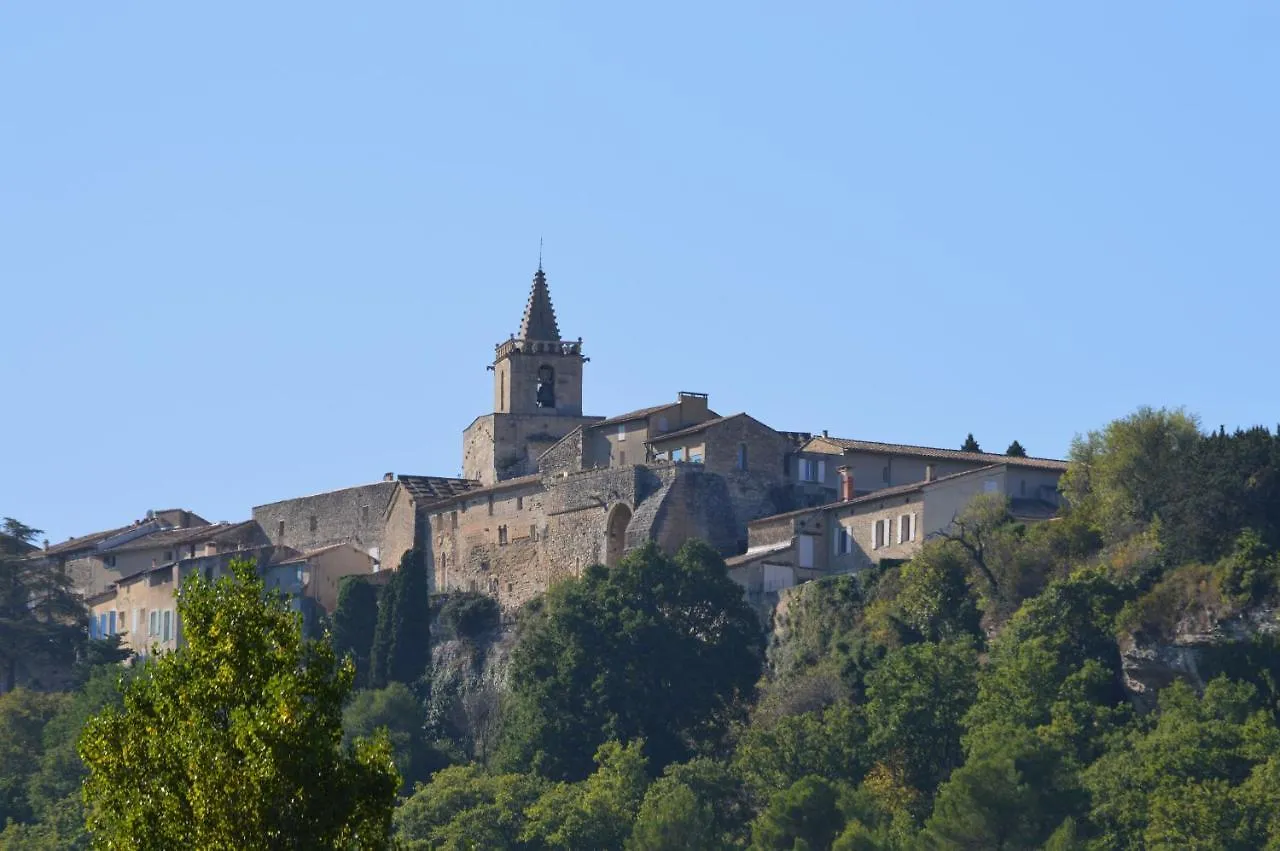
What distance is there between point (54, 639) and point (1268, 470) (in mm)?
39396

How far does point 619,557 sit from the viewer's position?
74.9m

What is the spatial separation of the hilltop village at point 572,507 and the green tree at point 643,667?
1867 millimetres

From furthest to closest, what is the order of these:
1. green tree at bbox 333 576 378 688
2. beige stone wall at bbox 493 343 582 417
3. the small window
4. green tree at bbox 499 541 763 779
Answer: beige stone wall at bbox 493 343 582 417, green tree at bbox 333 576 378 688, the small window, green tree at bbox 499 541 763 779

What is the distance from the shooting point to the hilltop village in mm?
70750

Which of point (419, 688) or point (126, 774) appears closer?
point (126, 774)

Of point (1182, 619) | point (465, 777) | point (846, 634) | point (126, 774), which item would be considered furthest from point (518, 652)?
point (126, 774)

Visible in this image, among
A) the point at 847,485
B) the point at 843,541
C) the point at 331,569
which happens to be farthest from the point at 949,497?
the point at 331,569

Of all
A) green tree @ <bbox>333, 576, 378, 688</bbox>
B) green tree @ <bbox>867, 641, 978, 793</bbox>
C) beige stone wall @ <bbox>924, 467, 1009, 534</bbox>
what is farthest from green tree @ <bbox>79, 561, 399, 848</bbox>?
green tree @ <bbox>333, 576, 378, 688</bbox>

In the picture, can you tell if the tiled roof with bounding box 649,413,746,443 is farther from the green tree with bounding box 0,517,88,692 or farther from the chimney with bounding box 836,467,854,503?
the green tree with bounding box 0,517,88,692

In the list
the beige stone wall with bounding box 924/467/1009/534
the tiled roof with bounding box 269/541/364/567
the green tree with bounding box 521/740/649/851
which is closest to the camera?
the green tree with bounding box 521/740/649/851

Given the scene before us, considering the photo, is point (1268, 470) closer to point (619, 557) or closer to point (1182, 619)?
point (1182, 619)

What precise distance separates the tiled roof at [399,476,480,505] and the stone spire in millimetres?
6231

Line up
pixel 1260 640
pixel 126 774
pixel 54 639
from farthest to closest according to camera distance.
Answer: pixel 54 639, pixel 1260 640, pixel 126 774

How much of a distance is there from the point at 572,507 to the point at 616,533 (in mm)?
1554
